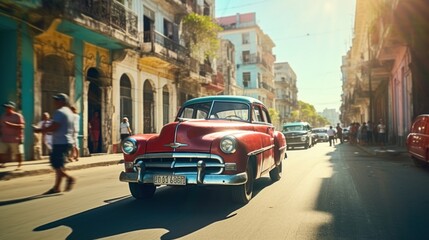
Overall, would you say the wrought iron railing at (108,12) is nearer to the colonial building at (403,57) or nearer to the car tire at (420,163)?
the colonial building at (403,57)

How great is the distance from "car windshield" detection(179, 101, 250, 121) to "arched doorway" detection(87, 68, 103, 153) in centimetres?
1137

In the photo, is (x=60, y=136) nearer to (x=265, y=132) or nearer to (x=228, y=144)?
(x=228, y=144)

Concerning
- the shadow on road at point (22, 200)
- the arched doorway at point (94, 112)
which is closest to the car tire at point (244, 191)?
the shadow on road at point (22, 200)

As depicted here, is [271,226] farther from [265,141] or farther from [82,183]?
[82,183]

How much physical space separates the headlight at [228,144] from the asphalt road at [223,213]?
2.79ft

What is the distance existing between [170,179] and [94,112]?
1386 centimetres

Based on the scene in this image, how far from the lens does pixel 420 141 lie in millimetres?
10055

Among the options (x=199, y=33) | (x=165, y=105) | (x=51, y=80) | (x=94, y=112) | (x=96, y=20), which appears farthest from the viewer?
(x=199, y=33)

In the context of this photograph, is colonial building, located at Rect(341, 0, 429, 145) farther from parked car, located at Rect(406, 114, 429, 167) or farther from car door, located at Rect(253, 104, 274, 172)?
car door, located at Rect(253, 104, 274, 172)

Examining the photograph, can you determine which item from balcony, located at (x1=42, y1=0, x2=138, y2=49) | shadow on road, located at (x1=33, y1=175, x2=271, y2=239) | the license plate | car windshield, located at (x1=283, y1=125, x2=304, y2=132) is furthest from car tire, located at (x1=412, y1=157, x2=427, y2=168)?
car windshield, located at (x1=283, y1=125, x2=304, y2=132)

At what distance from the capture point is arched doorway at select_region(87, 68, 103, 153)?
17.2 meters

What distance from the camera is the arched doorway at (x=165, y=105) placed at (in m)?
24.4

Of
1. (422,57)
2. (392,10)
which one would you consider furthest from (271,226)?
(422,57)

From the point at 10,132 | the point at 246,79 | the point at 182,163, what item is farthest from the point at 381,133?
the point at 246,79
